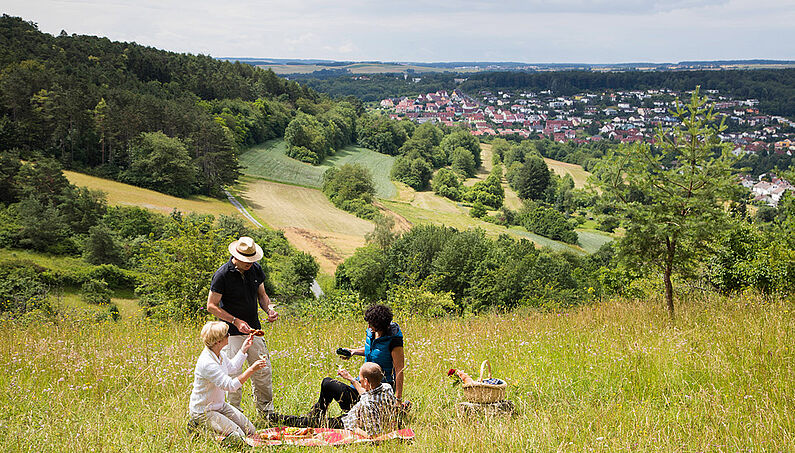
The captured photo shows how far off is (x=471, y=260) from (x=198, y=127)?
44607 mm

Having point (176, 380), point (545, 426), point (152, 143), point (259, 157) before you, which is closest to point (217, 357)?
point (176, 380)

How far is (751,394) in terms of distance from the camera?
12.9ft

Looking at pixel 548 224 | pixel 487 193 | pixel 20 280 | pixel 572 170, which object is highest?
pixel 20 280

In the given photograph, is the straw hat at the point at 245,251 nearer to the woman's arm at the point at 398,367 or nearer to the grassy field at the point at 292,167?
the woman's arm at the point at 398,367

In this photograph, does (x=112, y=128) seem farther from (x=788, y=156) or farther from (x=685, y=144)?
(x=788, y=156)

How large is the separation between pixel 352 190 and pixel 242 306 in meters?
69.9

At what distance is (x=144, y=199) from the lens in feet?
156

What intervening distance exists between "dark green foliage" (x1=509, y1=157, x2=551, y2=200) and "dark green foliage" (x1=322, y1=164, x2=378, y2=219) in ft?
133

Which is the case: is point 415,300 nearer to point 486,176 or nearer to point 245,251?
point 245,251

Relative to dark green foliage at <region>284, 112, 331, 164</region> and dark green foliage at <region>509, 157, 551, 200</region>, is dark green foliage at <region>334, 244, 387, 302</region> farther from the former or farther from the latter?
dark green foliage at <region>509, 157, 551, 200</region>

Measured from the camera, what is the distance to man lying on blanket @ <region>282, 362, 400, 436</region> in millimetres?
4016

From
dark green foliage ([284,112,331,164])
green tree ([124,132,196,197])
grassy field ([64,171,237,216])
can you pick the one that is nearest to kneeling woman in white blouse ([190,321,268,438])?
grassy field ([64,171,237,216])

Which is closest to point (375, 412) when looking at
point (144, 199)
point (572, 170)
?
point (144, 199)

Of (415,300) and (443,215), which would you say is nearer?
(415,300)
